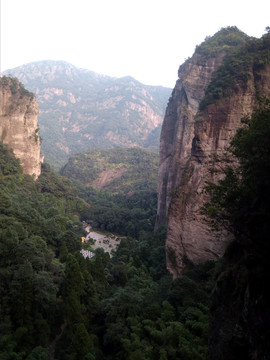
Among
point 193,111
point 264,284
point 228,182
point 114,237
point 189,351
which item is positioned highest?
point 193,111

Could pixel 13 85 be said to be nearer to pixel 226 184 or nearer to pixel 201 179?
pixel 201 179

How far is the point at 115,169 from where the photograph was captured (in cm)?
10631

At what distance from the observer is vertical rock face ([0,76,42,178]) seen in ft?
157

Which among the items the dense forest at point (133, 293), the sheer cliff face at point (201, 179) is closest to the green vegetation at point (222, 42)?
the sheer cliff face at point (201, 179)

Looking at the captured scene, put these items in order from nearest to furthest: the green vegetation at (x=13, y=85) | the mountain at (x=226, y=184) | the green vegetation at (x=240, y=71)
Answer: the mountain at (x=226, y=184)
the green vegetation at (x=240, y=71)
the green vegetation at (x=13, y=85)

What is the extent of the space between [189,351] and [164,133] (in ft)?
120

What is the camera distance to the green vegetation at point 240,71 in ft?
76.6

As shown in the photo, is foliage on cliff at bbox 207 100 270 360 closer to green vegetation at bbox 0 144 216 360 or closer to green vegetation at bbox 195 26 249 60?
green vegetation at bbox 0 144 216 360

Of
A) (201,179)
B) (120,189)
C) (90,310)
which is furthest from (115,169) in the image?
(90,310)

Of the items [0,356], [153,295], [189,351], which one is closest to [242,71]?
[153,295]

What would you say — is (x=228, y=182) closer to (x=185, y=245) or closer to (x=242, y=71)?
(x=185, y=245)

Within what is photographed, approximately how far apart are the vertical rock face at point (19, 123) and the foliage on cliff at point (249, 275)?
143 feet

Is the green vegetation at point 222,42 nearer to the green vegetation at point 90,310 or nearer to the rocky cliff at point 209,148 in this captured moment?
the rocky cliff at point 209,148

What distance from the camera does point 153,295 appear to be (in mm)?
20875
